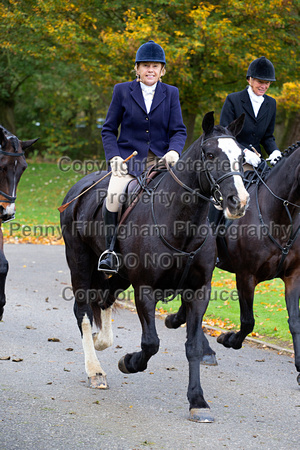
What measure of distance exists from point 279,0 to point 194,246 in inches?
626

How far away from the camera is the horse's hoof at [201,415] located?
553 centimetres

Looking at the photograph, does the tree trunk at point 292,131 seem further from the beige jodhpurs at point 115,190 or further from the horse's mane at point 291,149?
the beige jodhpurs at point 115,190

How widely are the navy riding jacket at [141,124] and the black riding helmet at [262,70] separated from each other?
1533 millimetres

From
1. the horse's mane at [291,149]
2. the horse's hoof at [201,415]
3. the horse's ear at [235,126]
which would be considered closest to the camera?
the horse's hoof at [201,415]

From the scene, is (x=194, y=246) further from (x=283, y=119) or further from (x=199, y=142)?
(x=283, y=119)

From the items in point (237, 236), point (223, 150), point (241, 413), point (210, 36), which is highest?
point (210, 36)

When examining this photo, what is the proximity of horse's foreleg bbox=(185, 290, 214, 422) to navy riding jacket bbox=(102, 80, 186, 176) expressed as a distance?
157 centimetres

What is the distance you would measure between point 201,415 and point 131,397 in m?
0.94

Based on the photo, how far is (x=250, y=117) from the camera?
8164mm

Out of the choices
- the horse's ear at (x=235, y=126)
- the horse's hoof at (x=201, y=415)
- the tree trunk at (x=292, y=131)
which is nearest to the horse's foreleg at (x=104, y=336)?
the horse's hoof at (x=201, y=415)

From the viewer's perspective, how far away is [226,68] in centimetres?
2289

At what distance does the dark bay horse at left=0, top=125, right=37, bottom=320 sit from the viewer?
770 cm

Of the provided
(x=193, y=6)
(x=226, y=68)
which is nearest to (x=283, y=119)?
(x=226, y=68)

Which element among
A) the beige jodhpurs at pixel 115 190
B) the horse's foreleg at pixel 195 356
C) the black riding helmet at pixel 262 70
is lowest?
the horse's foreleg at pixel 195 356
